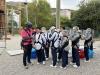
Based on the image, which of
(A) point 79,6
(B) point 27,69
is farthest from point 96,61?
Answer: (A) point 79,6

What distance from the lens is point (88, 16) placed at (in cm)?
4791

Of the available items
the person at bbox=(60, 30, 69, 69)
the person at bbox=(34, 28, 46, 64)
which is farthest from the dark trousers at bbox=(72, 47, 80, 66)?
the person at bbox=(34, 28, 46, 64)

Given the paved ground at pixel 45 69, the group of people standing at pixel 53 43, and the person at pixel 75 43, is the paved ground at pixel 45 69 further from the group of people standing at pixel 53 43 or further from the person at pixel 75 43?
the group of people standing at pixel 53 43

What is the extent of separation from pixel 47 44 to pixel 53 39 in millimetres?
1419

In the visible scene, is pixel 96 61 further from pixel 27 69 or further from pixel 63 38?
pixel 27 69

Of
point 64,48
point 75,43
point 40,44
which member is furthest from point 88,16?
point 64,48

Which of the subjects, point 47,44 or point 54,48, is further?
point 47,44

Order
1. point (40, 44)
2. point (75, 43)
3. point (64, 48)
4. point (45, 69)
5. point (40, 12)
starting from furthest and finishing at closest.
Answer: point (40, 12)
point (40, 44)
point (75, 43)
point (64, 48)
point (45, 69)

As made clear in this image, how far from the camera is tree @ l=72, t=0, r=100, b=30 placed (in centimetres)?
4769

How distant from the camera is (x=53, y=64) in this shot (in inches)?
571

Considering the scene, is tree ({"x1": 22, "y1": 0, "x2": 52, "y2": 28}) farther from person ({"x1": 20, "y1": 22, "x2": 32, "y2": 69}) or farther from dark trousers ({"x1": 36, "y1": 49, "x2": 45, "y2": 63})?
person ({"x1": 20, "y1": 22, "x2": 32, "y2": 69})

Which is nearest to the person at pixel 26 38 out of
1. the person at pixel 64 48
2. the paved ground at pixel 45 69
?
the paved ground at pixel 45 69

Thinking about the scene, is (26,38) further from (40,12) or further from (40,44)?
(40,12)

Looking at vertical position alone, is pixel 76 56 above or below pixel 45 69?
above
